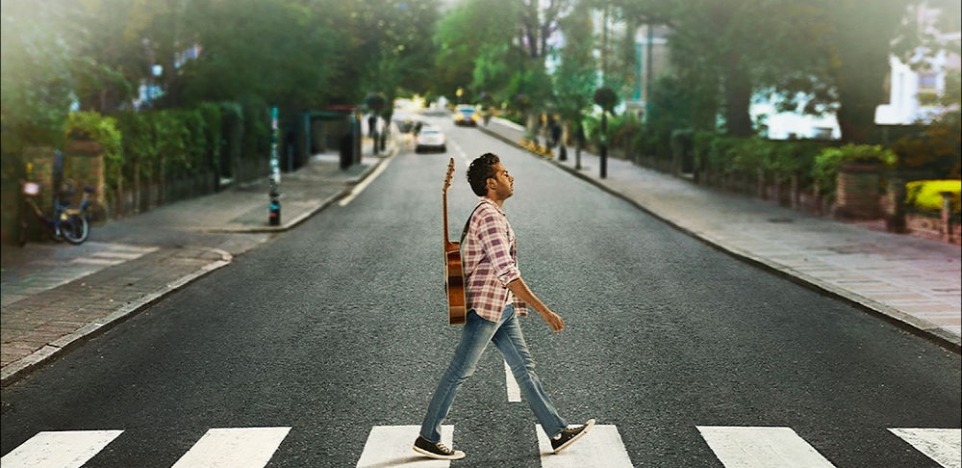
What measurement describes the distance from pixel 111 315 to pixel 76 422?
5723 millimetres

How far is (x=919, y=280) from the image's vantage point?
66.5 ft

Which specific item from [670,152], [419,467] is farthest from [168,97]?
[419,467]

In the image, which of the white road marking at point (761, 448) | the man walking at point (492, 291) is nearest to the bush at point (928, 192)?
the white road marking at point (761, 448)

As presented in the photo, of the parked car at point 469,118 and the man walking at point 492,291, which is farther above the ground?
the parked car at point 469,118

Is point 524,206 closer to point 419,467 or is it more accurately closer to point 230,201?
point 419,467

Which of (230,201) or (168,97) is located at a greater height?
(168,97)

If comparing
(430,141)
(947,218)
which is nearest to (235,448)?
(430,141)

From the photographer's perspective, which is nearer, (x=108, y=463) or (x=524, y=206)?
(x=524, y=206)

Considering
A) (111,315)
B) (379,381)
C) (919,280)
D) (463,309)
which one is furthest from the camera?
(919,280)

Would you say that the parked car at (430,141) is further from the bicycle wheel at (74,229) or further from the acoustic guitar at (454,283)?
the bicycle wheel at (74,229)

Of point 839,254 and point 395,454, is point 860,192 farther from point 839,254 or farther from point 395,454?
point 395,454

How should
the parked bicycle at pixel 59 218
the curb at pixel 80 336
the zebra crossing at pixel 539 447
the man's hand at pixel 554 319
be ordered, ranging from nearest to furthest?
1. the man's hand at pixel 554 319
2. the zebra crossing at pixel 539 447
3. the curb at pixel 80 336
4. the parked bicycle at pixel 59 218

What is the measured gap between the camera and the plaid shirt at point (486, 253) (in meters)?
3.55

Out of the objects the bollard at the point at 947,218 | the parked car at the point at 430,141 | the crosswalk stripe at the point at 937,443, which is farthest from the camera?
the bollard at the point at 947,218
